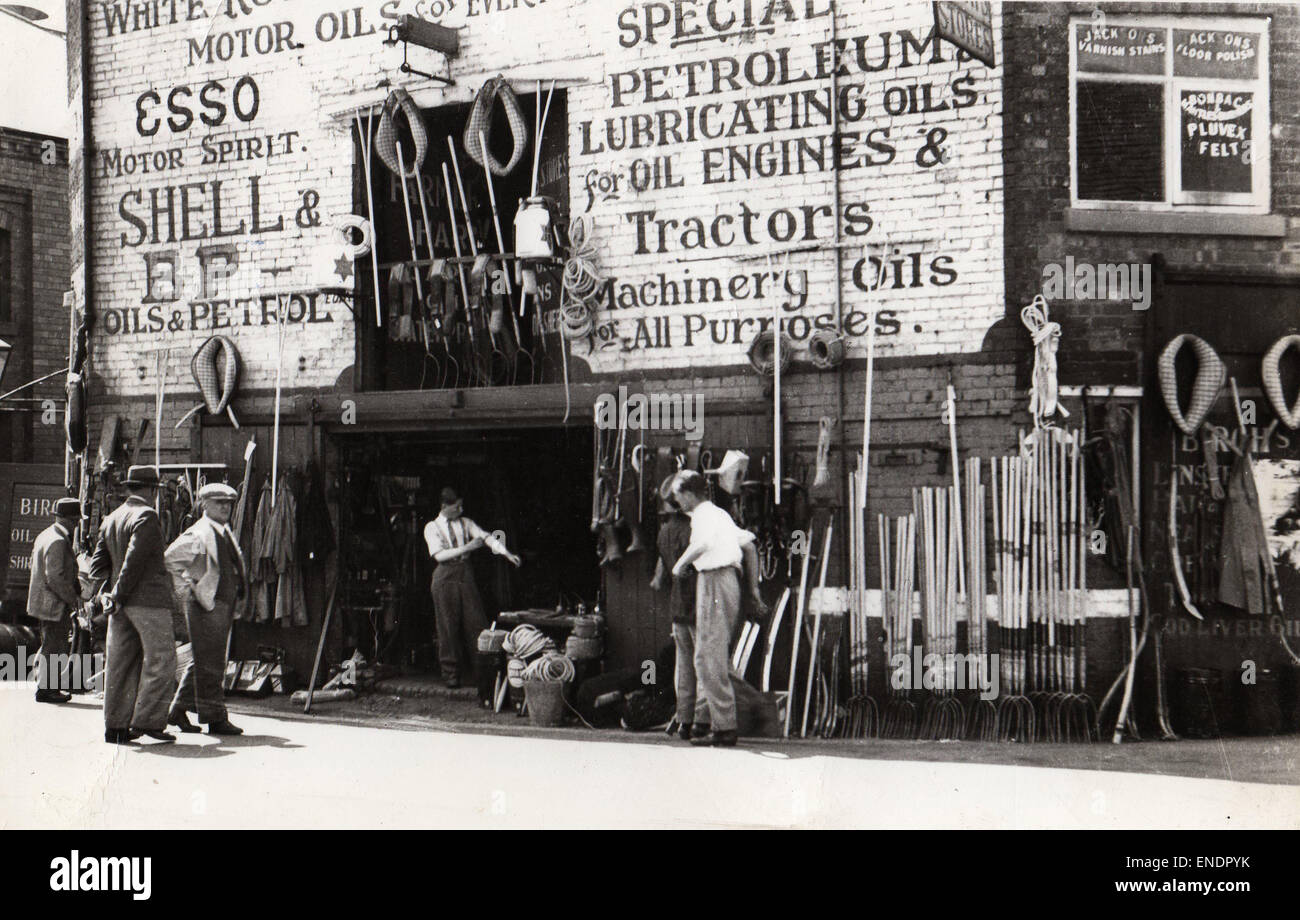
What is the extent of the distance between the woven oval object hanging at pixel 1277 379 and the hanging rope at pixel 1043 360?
1.47 meters

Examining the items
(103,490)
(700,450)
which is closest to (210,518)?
(103,490)

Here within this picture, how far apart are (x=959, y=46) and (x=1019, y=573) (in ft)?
12.3

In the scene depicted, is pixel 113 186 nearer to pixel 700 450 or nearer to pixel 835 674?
pixel 700 450

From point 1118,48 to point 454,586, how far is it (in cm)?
698

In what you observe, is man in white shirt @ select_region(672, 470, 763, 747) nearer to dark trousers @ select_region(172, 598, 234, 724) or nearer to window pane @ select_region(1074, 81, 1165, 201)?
dark trousers @ select_region(172, 598, 234, 724)

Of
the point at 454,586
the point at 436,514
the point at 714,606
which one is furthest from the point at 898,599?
the point at 436,514

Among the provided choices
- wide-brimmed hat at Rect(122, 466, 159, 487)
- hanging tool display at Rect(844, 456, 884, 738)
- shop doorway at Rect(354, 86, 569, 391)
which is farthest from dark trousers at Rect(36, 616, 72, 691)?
hanging tool display at Rect(844, 456, 884, 738)

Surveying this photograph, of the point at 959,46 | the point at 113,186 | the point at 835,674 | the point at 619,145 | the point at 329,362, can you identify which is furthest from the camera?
the point at 113,186

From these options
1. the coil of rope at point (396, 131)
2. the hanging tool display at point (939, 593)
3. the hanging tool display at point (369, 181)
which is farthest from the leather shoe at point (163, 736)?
the hanging tool display at point (939, 593)

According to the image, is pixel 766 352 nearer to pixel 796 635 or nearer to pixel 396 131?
pixel 796 635

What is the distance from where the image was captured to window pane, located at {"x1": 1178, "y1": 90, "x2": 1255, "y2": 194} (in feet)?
30.8

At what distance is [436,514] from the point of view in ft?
41.0

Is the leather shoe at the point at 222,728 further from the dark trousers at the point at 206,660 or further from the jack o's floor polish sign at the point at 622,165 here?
the jack o's floor polish sign at the point at 622,165

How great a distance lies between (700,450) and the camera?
32.9 feet
